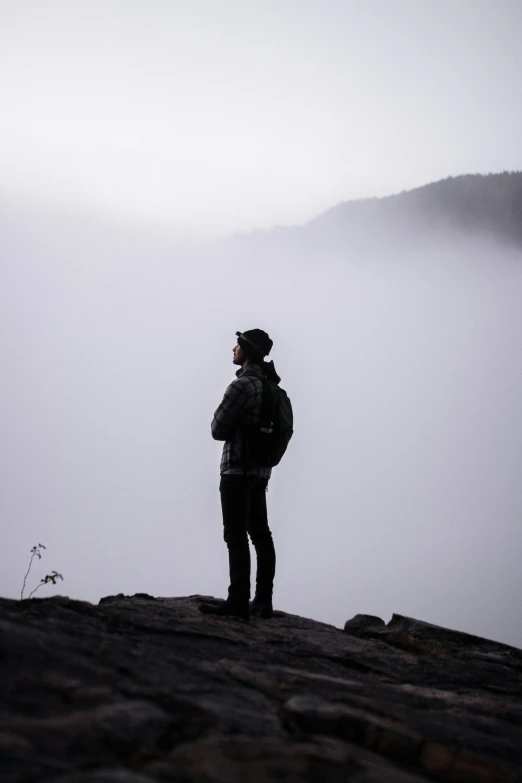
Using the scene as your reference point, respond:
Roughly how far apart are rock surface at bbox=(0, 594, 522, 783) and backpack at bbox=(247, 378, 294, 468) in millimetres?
2053

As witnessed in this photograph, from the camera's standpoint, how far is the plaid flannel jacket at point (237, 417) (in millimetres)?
6512

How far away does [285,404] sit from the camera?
23.2ft

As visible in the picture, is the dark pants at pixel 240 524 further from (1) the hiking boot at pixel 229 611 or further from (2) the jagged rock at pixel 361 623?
(2) the jagged rock at pixel 361 623

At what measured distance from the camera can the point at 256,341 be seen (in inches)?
282

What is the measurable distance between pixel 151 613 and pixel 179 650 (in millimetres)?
1723

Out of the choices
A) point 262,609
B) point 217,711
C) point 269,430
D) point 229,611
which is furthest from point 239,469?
point 217,711

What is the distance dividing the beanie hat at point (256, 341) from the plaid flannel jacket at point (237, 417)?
0.48m

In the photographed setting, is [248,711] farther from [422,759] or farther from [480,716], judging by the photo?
[480,716]

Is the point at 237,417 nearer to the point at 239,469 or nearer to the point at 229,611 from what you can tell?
the point at 239,469

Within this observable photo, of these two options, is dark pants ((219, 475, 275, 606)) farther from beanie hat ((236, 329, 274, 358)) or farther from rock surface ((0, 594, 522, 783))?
beanie hat ((236, 329, 274, 358))

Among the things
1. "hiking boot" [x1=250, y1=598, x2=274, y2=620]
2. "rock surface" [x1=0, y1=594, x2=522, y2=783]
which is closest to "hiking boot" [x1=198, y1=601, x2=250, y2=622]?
"hiking boot" [x1=250, y1=598, x2=274, y2=620]

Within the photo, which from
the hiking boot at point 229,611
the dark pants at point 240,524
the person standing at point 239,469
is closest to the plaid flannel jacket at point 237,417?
the person standing at point 239,469

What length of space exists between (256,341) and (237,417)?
1.09m

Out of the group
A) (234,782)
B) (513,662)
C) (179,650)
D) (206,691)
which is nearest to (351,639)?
(513,662)
